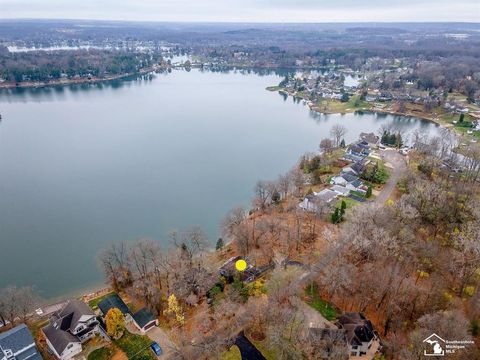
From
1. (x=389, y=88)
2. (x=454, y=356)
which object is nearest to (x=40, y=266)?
(x=454, y=356)

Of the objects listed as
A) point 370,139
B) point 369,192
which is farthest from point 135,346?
point 370,139

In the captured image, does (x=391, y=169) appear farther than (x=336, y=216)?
Yes

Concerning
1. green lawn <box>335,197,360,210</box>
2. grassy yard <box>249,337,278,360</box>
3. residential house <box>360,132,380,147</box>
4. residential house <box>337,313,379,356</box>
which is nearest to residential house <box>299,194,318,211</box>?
green lawn <box>335,197,360,210</box>

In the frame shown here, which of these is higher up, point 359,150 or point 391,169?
point 359,150

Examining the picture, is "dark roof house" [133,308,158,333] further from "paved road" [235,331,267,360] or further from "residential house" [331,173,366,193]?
"residential house" [331,173,366,193]

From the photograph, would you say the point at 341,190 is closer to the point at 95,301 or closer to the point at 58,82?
the point at 95,301

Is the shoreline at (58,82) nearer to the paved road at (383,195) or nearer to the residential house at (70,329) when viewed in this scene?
the paved road at (383,195)

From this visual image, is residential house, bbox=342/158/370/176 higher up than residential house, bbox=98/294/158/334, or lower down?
higher up
